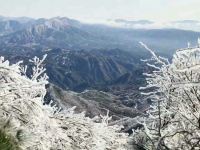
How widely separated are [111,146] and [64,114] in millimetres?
1853

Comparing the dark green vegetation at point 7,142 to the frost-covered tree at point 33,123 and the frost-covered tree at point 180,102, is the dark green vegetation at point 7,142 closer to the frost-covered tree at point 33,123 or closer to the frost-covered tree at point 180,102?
the frost-covered tree at point 33,123

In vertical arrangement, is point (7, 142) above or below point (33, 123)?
above

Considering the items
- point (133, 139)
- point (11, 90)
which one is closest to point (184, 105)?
point (11, 90)

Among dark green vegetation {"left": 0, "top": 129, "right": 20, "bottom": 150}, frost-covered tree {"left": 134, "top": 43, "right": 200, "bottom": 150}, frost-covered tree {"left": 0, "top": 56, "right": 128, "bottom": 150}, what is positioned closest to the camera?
dark green vegetation {"left": 0, "top": 129, "right": 20, "bottom": 150}

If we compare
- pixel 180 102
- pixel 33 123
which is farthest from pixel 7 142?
pixel 180 102

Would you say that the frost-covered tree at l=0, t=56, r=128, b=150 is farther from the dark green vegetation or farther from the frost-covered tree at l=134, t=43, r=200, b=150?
the frost-covered tree at l=134, t=43, r=200, b=150

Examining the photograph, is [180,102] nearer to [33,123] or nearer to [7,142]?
[33,123]

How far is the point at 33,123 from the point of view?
10000 millimetres

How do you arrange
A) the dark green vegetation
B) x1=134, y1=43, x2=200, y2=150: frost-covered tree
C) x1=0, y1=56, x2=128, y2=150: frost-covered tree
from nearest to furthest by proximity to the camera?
the dark green vegetation, x1=0, y1=56, x2=128, y2=150: frost-covered tree, x1=134, y1=43, x2=200, y2=150: frost-covered tree

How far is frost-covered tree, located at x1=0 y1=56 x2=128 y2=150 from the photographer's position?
29.1 ft

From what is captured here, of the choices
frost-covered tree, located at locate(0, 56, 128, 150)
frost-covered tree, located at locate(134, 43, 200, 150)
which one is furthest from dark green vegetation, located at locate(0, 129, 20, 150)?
frost-covered tree, located at locate(134, 43, 200, 150)

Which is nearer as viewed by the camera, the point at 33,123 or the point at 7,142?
the point at 7,142

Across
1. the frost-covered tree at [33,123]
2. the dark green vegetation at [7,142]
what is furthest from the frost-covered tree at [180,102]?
the dark green vegetation at [7,142]

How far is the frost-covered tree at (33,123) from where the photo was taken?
8.88 m
